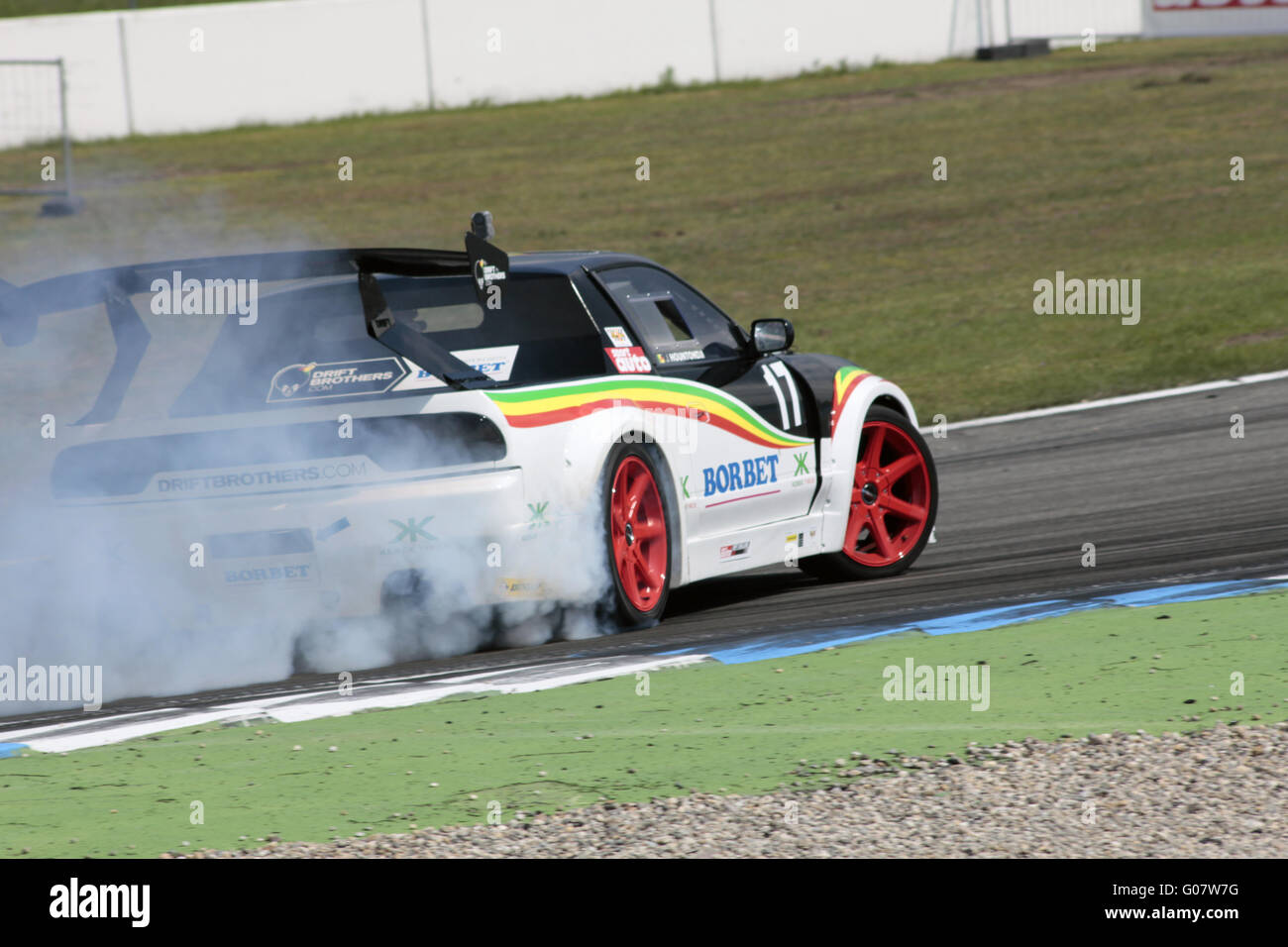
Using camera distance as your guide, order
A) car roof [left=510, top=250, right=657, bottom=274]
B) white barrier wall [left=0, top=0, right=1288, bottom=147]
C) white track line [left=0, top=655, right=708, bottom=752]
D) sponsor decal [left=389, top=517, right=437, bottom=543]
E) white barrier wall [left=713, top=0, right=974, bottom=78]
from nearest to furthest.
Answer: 1. white track line [left=0, top=655, right=708, bottom=752]
2. sponsor decal [left=389, top=517, right=437, bottom=543]
3. car roof [left=510, top=250, right=657, bottom=274]
4. white barrier wall [left=0, top=0, right=1288, bottom=147]
5. white barrier wall [left=713, top=0, right=974, bottom=78]

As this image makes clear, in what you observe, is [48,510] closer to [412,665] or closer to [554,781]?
[412,665]

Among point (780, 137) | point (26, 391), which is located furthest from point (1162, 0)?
point (26, 391)

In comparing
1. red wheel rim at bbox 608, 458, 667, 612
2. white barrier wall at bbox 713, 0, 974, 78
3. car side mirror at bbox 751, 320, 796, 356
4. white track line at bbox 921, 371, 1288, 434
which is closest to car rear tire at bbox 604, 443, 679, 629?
red wheel rim at bbox 608, 458, 667, 612

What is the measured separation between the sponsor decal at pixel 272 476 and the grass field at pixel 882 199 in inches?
310

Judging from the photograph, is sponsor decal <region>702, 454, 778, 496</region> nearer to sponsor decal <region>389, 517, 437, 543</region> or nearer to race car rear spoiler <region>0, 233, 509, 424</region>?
race car rear spoiler <region>0, 233, 509, 424</region>

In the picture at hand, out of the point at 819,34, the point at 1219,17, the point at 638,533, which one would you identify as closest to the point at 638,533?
the point at 638,533

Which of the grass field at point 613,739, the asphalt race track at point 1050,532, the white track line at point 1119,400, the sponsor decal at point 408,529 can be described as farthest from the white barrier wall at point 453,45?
the sponsor decal at point 408,529

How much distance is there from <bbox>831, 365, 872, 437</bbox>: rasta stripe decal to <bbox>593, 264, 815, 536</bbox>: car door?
15cm

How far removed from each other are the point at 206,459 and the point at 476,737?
158cm

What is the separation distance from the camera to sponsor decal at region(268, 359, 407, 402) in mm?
6828

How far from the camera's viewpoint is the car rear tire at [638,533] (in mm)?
7023

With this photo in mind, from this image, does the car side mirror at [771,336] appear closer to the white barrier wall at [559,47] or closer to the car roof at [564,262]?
the car roof at [564,262]

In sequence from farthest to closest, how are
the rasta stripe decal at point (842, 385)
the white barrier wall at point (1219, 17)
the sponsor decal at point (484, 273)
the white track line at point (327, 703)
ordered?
the white barrier wall at point (1219, 17), the rasta stripe decal at point (842, 385), the sponsor decal at point (484, 273), the white track line at point (327, 703)

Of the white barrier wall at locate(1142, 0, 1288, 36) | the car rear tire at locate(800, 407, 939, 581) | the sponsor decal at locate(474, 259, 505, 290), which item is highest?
the white barrier wall at locate(1142, 0, 1288, 36)
